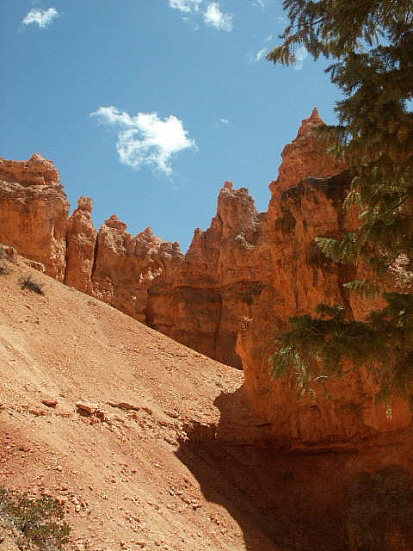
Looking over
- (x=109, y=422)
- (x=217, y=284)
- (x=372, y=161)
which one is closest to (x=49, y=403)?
(x=109, y=422)

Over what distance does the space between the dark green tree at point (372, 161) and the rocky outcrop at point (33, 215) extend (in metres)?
33.0

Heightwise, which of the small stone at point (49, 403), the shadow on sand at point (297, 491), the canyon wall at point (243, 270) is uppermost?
the canyon wall at point (243, 270)

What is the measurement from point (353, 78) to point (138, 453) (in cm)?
1062

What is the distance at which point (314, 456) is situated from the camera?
1577 centimetres

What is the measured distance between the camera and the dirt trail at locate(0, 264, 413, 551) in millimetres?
10070

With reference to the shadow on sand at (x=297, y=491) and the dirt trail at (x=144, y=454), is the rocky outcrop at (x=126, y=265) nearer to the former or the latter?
the dirt trail at (x=144, y=454)

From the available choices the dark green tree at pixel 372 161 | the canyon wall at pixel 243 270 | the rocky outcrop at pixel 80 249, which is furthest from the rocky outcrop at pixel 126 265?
the dark green tree at pixel 372 161

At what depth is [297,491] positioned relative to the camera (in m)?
15.0

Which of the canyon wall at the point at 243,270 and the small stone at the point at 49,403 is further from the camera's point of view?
the canyon wall at the point at 243,270

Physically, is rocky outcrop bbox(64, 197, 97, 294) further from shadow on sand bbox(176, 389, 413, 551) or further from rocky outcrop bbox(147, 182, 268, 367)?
shadow on sand bbox(176, 389, 413, 551)

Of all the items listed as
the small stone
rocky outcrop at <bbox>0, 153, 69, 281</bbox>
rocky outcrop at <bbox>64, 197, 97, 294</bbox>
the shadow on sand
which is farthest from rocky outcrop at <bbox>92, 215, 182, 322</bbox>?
the small stone

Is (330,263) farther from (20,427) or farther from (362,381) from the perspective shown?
(20,427)

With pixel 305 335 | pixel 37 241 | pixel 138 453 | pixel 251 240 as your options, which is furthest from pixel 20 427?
pixel 251 240

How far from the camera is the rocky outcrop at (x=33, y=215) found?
121 feet
